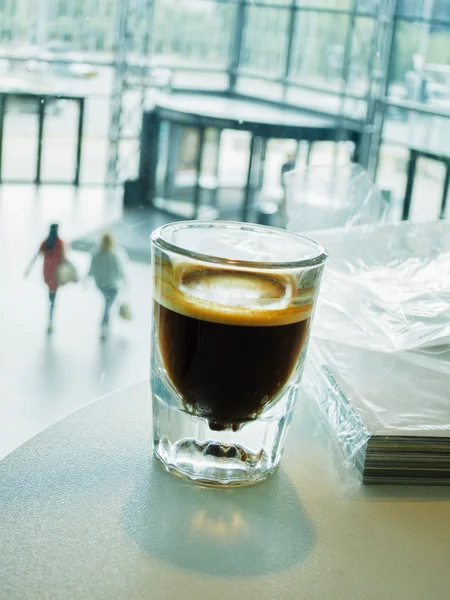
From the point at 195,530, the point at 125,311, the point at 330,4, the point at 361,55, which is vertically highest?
the point at 330,4

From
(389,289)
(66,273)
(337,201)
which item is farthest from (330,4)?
(389,289)

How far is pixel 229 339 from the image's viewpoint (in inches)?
15.0

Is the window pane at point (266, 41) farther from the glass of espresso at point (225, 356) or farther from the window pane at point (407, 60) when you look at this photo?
the glass of espresso at point (225, 356)

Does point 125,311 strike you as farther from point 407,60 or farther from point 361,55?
point 361,55

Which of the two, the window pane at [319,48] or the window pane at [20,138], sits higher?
the window pane at [319,48]

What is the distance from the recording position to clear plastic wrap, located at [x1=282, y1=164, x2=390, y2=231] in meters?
0.72

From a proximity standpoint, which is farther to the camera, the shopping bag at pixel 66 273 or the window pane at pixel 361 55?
the window pane at pixel 361 55

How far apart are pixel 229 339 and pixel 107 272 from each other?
169 cm

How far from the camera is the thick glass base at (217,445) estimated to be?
40cm

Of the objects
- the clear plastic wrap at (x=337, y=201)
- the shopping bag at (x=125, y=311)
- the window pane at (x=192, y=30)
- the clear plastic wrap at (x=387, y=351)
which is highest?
the window pane at (x=192, y=30)

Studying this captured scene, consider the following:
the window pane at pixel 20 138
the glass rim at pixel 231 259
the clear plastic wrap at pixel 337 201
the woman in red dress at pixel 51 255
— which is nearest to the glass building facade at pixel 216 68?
the window pane at pixel 20 138

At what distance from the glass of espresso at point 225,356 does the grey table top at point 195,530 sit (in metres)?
0.02

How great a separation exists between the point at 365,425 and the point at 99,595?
0.52ft

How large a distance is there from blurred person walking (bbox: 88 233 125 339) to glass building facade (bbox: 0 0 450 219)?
171mm
